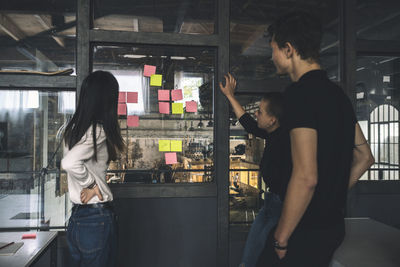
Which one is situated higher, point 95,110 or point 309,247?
point 95,110

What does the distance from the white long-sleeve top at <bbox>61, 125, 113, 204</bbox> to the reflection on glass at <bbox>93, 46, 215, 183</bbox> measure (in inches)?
32.0

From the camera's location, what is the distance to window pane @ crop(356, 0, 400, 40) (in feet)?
8.21

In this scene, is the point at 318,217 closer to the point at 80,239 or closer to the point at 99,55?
the point at 80,239

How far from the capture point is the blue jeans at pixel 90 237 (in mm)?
1380

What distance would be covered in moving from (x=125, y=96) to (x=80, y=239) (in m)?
1.19

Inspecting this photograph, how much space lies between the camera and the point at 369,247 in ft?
4.28

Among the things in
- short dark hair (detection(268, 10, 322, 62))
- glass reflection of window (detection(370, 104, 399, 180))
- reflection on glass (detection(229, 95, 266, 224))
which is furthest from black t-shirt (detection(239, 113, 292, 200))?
glass reflection of window (detection(370, 104, 399, 180))

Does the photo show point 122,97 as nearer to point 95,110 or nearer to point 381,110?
point 95,110

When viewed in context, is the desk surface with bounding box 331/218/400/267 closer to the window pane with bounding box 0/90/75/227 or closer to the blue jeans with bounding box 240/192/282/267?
the blue jeans with bounding box 240/192/282/267

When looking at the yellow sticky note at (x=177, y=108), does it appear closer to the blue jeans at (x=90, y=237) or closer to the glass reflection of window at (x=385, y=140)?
the blue jeans at (x=90, y=237)

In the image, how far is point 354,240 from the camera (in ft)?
4.58

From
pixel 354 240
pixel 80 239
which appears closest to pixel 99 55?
pixel 80 239

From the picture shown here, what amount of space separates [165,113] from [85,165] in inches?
39.2

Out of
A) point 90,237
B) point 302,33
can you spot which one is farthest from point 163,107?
point 302,33
